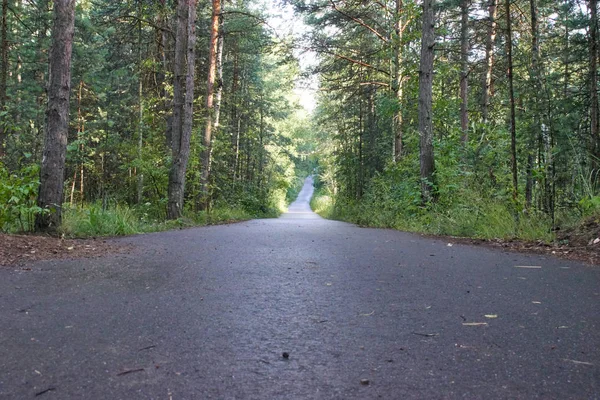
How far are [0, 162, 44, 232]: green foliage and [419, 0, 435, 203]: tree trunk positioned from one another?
8729 mm

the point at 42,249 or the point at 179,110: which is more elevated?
the point at 179,110

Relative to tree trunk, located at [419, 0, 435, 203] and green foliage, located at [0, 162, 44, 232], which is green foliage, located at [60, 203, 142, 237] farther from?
tree trunk, located at [419, 0, 435, 203]

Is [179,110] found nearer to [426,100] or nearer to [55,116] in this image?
[55,116]

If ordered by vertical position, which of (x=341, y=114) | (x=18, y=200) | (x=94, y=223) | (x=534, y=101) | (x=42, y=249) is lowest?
(x=42, y=249)

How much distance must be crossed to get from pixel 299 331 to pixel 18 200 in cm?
559

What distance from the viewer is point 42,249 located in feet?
17.4

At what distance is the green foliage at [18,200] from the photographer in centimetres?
627

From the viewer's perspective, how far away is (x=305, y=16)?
17828 millimetres

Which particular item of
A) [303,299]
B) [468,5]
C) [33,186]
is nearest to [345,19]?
[468,5]

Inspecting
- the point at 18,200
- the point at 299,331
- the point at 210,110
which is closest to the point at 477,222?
the point at 299,331

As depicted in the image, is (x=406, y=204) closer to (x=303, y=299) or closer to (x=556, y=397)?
Answer: (x=303, y=299)

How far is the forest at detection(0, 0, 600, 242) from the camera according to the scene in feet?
23.9

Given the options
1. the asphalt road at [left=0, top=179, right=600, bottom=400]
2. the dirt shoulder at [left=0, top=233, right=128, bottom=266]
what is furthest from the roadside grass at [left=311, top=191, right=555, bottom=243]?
the dirt shoulder at [left=0, top=233, right=128, bottom=266]

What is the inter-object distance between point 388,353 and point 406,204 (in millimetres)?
10422
